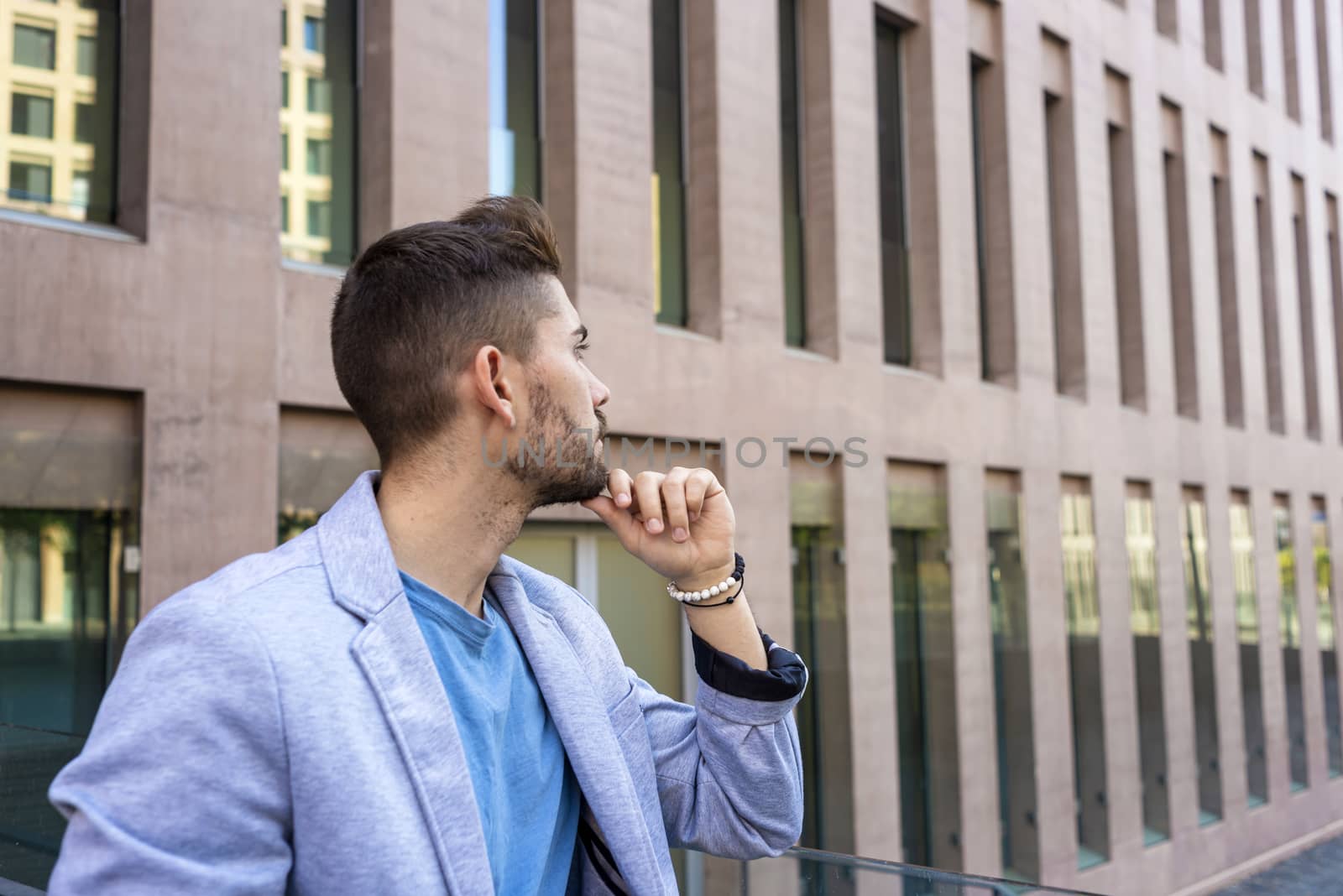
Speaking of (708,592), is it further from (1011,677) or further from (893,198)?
(1011,677)

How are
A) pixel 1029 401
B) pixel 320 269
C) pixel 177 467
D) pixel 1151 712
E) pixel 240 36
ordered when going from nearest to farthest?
pixel 177 467 < pixel 240 36 < pixel 320 269 < pixel 1029 401 < pixel 1151 712

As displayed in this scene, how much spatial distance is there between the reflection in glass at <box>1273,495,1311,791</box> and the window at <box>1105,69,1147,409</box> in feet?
16.7

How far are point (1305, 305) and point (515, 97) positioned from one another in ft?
55.0

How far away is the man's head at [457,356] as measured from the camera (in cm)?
192

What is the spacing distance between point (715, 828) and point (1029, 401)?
36.7 ft

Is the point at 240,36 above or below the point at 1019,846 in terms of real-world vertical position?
above

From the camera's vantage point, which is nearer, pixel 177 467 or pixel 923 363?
pixel 177 467

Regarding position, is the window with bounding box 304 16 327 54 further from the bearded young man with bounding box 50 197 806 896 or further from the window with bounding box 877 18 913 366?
the window with bounding box 877 18 913 366

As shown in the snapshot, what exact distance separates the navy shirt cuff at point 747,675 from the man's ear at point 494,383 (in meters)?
0.53

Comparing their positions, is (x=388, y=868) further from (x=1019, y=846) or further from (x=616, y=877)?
(x=1019, y=846)

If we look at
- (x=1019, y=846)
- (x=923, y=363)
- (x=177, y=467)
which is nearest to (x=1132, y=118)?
(x=923, y=363)

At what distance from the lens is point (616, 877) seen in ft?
6.37

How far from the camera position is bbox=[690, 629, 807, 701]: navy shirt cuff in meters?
2.04

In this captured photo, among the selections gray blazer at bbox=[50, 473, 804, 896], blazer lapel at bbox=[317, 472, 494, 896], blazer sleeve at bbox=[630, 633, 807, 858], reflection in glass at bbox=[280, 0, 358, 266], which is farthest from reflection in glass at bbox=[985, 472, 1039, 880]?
blazer lapel at bbox=[317, 472, 494, 896]
